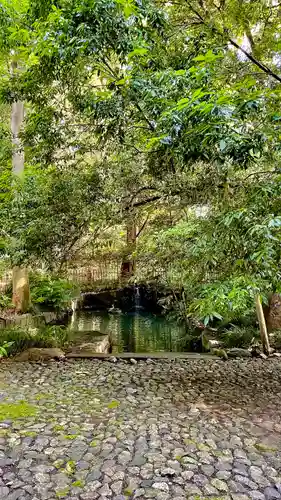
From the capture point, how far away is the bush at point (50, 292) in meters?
9.40

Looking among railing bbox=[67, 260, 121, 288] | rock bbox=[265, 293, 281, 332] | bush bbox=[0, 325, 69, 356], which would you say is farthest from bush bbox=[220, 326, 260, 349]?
railing bbox=[67, 260, 121, 288]

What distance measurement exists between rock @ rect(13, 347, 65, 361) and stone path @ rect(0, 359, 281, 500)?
56cm

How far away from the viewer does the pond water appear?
22.8 ft

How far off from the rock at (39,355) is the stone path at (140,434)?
21.9 inches

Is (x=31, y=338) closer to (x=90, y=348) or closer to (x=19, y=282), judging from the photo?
(x=90, y=348)

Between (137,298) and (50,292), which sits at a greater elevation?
(50,292)

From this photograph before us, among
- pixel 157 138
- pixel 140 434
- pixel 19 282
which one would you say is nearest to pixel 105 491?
pixel 140 434

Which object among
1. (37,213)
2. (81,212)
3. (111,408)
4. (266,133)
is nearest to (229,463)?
(111,408)

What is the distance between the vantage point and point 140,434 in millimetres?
2613

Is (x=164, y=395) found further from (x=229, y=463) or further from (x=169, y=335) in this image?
(x=169, y=335)

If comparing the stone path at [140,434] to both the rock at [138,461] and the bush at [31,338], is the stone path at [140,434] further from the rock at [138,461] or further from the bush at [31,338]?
the bush at [31,338]

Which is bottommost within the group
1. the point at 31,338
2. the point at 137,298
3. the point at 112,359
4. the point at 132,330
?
the point at 112,359

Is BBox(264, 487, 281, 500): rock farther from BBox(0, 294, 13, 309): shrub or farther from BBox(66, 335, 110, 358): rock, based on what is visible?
BBox(0, 294, 13, 309): shrub

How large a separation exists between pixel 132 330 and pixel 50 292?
8.06 feet
